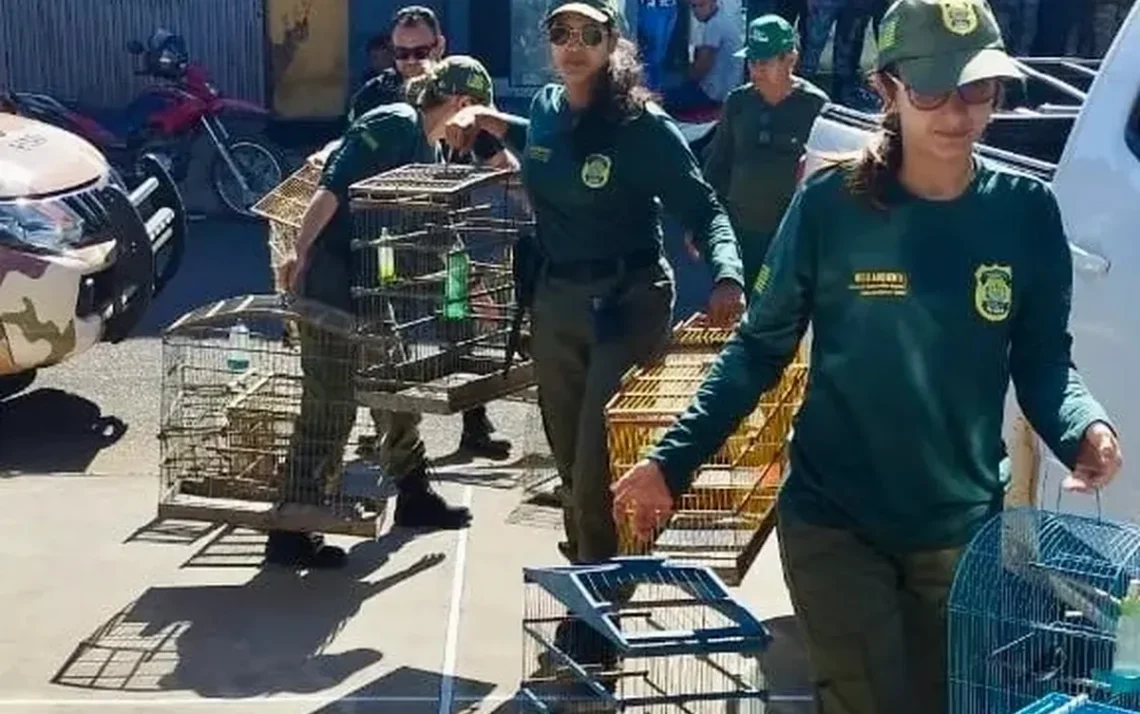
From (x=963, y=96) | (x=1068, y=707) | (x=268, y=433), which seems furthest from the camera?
(x=268, y=433)

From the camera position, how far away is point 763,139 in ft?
29.0

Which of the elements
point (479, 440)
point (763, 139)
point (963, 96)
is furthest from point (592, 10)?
point (763, 139)

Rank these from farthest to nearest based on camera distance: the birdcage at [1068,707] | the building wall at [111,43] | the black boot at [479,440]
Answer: the building wall at [111,43] → the black boot at [479,440] → the birdcage at [1068,707]

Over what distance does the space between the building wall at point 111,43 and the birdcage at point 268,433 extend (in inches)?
429

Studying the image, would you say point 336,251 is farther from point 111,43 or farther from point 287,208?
point 111,43

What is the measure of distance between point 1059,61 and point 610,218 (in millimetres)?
2990

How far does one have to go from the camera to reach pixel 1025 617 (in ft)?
11.2

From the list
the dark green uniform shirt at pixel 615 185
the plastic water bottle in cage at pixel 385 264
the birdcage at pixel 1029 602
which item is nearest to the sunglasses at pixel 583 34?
the dark green uniform shirt at pixel 615 185

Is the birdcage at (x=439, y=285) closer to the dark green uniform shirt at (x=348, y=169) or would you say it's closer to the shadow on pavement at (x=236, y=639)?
the dark green uniform shirt at (x=348, y=169)

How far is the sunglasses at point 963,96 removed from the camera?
356 centimetres

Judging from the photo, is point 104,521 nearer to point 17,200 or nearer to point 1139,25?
point 17,200

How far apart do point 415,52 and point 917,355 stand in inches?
178

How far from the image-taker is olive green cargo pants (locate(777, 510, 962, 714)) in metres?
3.66

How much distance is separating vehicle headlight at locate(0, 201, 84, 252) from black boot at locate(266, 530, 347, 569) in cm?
200
